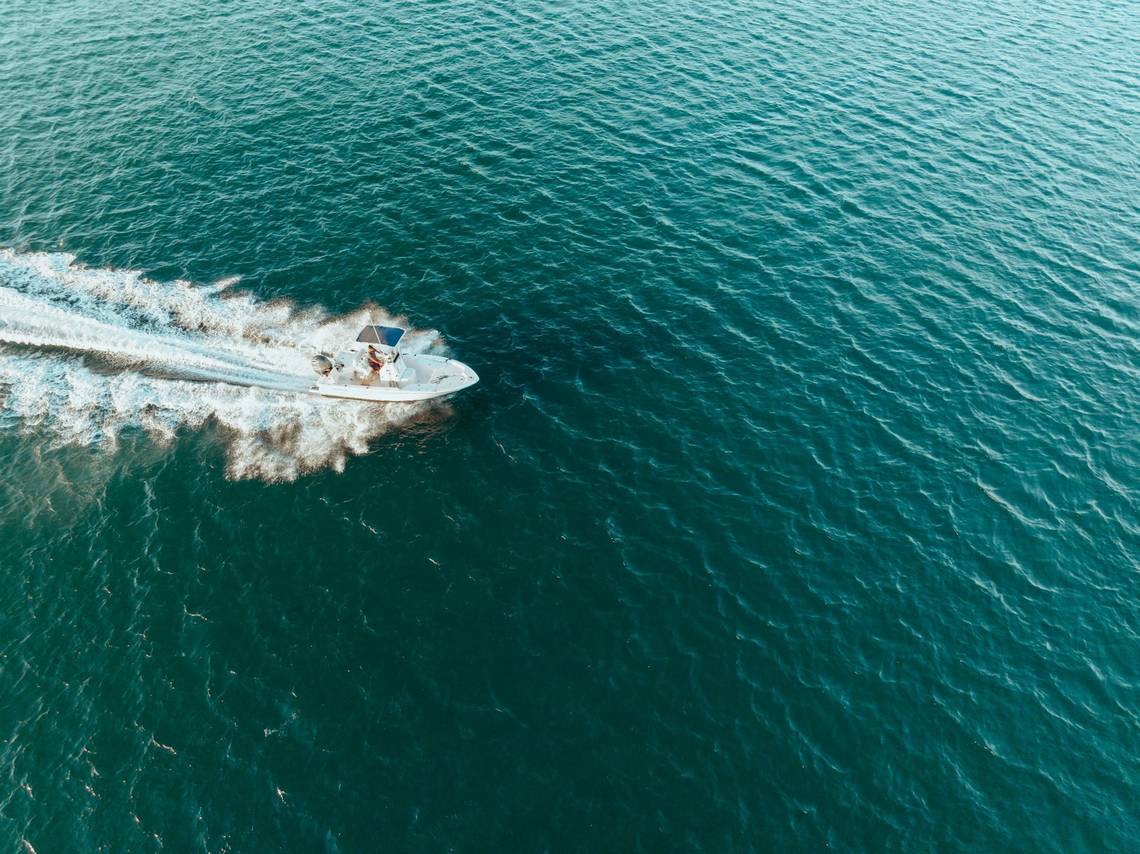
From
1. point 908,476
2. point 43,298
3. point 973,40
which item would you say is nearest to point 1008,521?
point 908,476

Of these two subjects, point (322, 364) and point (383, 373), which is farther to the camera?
point (322, 364)

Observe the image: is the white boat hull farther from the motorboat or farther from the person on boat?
the person on boat

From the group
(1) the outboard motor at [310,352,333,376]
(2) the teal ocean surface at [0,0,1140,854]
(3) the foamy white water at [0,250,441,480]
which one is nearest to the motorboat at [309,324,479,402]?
(1) the outboard motor at [310,352,333,376]

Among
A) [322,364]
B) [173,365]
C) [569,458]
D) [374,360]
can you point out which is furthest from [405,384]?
[173,365]

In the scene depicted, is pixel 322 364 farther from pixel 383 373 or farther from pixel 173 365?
pixel 173 365

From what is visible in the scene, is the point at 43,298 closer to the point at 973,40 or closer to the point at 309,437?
the point at 309,437

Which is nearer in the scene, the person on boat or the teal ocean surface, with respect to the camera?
the teal ocean surface

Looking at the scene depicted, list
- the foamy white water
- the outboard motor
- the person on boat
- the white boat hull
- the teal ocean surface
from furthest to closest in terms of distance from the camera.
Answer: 1. the outboard motor
2. the white boat hull
3. the person on boat
4. the foamy white water
5. the teal ocean surface

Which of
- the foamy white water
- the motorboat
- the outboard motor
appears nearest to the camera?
the foamy white water
